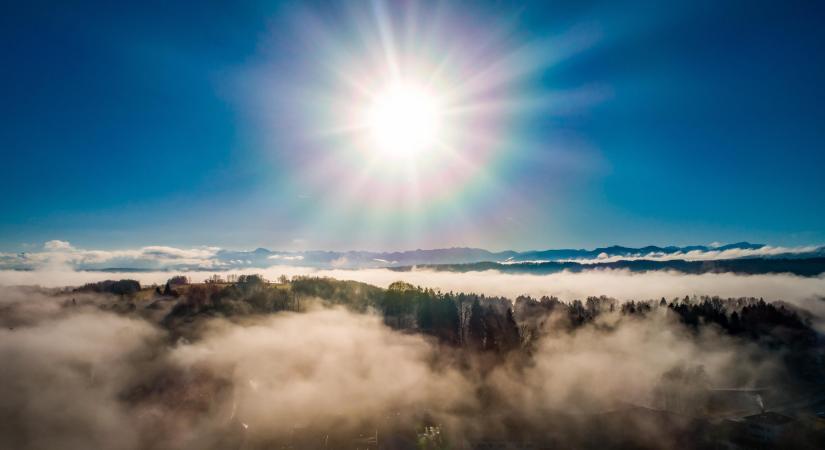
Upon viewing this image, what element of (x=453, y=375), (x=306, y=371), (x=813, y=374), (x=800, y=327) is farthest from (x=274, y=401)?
(x=800, y=327)

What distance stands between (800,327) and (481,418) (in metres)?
107

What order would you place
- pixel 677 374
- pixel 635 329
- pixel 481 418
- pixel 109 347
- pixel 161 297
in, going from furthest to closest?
pixel 161 297, pixel 635 329, pixel 109 347, pixel 677 374, pixel 481 418

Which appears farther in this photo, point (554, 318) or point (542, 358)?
point (554, 318)

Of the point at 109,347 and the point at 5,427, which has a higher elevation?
the point at 109,347

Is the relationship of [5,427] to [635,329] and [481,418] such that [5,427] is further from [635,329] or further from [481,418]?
[635,329]

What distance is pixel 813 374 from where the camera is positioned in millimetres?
83500

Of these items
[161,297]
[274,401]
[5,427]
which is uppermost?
[161,297]

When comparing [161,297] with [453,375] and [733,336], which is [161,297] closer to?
[453,375]

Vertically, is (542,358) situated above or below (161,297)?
below

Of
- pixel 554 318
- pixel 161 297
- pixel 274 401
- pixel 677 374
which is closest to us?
pixel 274 401

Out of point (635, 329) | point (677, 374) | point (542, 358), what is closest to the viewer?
point (677, 374)

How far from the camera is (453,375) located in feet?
241

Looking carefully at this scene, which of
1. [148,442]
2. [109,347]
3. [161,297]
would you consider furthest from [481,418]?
[161,297]

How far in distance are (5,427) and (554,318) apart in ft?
371
